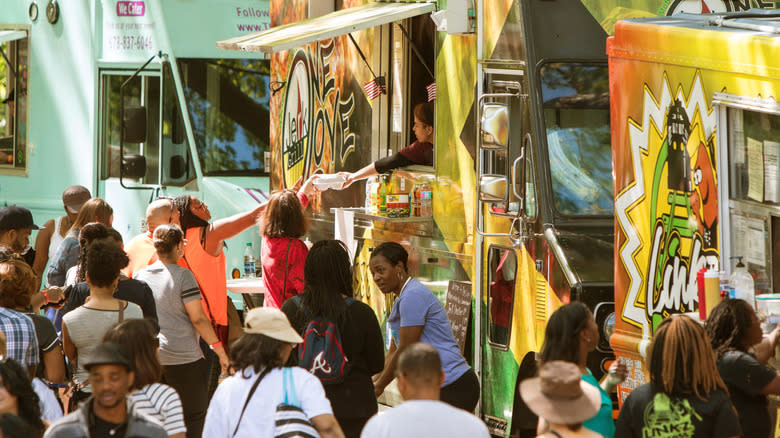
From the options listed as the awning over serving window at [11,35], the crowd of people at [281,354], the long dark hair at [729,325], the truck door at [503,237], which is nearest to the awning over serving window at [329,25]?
the truck door at [503,237]

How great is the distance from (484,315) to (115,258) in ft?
7.97

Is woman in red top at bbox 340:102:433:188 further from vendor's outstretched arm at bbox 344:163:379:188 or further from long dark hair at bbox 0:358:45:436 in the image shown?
long dark hair at bbox 0:358:45:436

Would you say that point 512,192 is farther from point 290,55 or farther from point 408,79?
point 290,55

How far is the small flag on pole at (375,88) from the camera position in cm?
962

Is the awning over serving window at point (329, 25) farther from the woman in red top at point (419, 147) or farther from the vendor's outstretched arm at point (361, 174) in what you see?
the vendor's outstretched arm at point (361, 174)

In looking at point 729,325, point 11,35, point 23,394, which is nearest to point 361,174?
point 729,325

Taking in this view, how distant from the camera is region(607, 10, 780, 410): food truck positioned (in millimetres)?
5746

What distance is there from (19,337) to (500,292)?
2942mm

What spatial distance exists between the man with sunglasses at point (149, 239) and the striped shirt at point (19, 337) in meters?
2.21

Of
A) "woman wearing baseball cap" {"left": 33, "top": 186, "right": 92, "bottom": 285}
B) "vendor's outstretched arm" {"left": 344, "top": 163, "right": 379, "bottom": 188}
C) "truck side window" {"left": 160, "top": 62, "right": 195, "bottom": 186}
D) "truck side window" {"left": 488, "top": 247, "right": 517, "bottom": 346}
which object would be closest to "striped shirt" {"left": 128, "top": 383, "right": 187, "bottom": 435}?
"truck side window" {"left": 488, "top": 247, "right": 517, "bottom": 346}

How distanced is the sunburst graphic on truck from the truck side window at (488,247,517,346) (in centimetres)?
133

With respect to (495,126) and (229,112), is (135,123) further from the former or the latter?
(495,126)

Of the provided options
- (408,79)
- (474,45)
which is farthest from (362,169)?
(474,45)

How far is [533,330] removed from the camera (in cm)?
761
